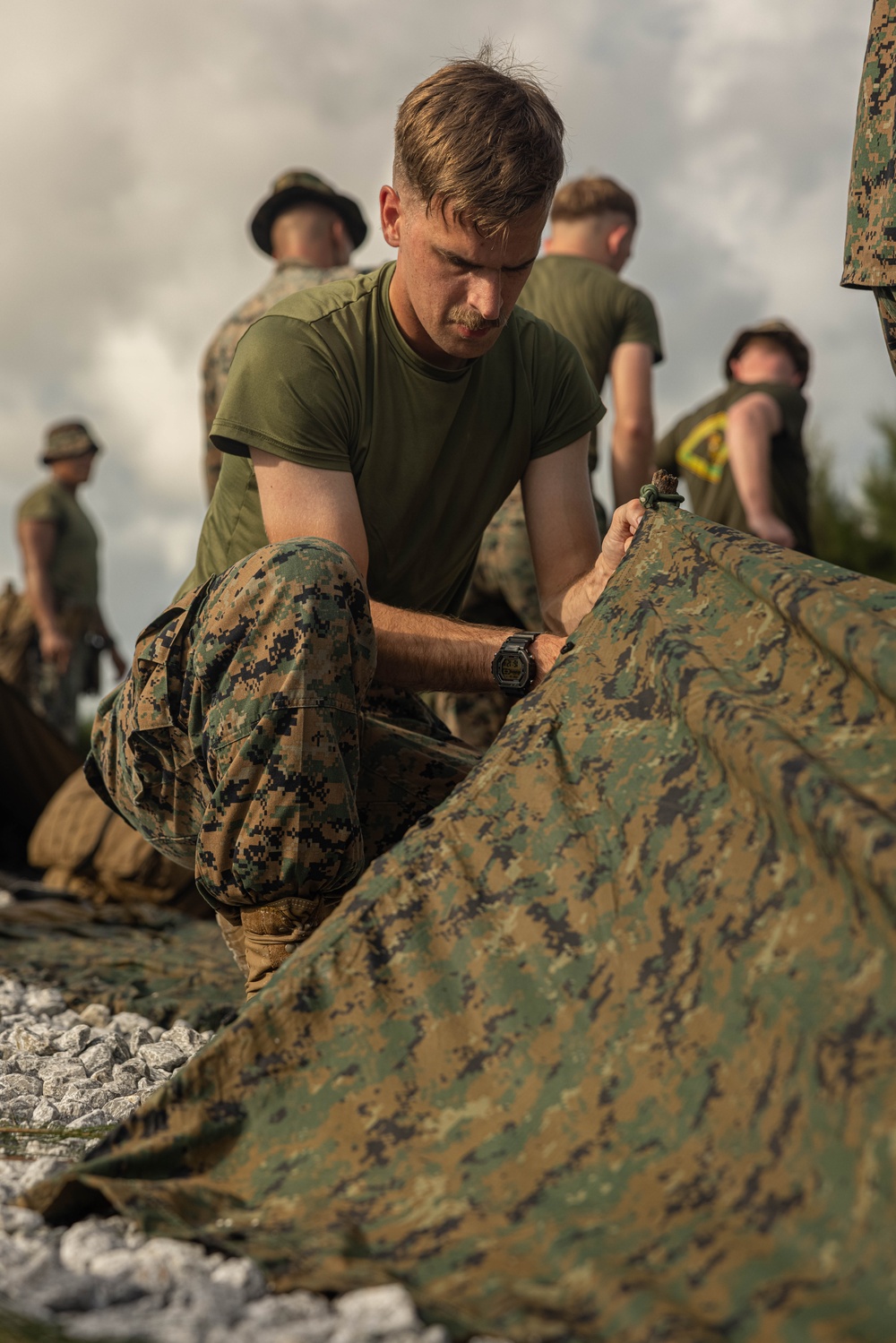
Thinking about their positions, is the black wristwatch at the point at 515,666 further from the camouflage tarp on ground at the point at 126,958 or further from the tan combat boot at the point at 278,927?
the camouflage tarp on ground at the point at 126,958

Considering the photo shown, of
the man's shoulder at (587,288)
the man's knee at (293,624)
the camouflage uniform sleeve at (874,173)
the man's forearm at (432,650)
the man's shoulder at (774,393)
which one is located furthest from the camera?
the man's shoulder at (774,393)

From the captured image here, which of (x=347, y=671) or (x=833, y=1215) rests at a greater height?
(x=347, y=671)

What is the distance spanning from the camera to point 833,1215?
128cm

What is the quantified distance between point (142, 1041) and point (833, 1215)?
2008mm

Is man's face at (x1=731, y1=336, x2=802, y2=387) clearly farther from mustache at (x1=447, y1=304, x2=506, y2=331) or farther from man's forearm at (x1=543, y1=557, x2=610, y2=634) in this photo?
mustache at (x1=447, y1=304, x2=506, y2=331)

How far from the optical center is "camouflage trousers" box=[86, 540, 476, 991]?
2.21 metres

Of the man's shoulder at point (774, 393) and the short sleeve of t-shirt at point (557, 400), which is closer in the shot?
the short sleeve of t-shirt at point (557, 400)

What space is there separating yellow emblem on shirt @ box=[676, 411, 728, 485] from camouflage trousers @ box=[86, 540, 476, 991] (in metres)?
3.74

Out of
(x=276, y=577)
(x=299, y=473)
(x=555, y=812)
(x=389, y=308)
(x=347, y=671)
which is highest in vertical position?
(x=389, y=308)

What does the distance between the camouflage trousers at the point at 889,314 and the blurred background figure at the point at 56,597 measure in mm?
6202

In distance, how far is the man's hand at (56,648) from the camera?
7859 mm

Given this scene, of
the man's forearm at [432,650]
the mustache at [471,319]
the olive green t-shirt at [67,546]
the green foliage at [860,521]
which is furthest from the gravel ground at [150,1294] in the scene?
the green foliage at [860,521]

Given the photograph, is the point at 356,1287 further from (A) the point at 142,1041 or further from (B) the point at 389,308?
(B) the point at 389,308

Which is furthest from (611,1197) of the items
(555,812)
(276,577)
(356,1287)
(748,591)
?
(276,577)
